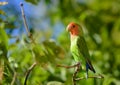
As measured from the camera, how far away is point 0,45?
158 centimetres

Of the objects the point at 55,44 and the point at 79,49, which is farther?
the point at 55,44

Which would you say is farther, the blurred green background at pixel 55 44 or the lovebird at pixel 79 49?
the blurred green background at pixel 55 44

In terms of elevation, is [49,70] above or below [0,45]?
below

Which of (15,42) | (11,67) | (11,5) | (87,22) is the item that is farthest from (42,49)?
(11,5)

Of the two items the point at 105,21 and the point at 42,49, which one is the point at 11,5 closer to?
the point at 105,21

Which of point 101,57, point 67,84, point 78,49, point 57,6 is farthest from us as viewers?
point 57,6

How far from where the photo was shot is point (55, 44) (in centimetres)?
165

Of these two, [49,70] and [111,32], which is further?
[111,32]

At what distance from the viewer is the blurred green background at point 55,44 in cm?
155

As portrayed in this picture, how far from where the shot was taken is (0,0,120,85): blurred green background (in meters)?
1.55

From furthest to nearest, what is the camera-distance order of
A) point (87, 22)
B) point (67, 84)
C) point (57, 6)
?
1. point (57, 6)
2. point (87, 22)
3. point (67, 84)

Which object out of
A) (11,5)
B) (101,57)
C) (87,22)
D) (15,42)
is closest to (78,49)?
(15,42)

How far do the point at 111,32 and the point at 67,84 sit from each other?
5.09 feet

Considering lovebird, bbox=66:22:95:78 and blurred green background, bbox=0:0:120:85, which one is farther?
blurred green background, bbox=0:0:120:85
